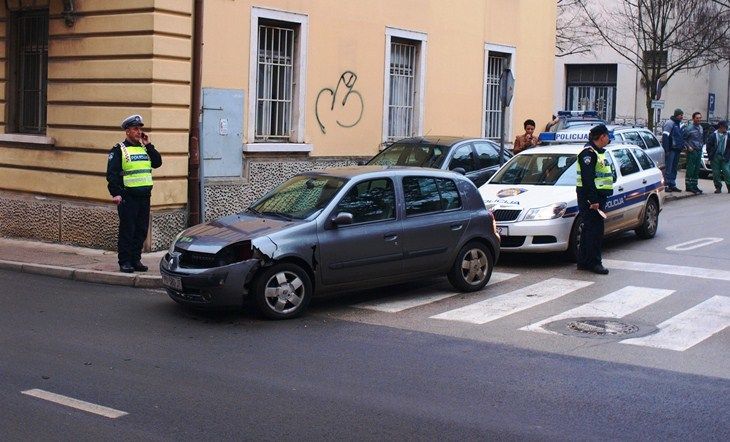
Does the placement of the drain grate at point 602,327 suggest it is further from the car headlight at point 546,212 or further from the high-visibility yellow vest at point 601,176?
the car headlight at point 546,212

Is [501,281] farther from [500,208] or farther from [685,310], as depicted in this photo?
[685,310]

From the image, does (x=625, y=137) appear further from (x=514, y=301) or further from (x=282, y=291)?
(x=282, y=291)

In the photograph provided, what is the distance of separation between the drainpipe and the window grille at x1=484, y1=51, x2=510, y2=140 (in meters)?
8.45

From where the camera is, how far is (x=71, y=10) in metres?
14.5

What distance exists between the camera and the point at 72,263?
508 inches

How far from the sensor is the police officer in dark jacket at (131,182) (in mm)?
12195

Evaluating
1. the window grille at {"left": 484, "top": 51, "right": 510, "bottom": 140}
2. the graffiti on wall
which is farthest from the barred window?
the window grille at {"left": 484, "top": 51, "right": 510, "bottom": 140}

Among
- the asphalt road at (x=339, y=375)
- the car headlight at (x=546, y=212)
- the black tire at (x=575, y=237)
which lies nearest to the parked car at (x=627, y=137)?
the black tire at (x=575, y=237)

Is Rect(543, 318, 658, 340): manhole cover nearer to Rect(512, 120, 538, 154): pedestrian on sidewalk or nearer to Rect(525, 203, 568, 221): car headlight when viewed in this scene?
Rect(525, 203, 568, 221): car headlight

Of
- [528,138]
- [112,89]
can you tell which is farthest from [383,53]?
[112,89]

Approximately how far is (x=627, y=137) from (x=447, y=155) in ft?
22.9

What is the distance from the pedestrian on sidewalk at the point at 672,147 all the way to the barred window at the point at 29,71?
14311mm

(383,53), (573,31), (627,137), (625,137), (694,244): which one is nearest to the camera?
(694,244)

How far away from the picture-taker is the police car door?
14297mm
